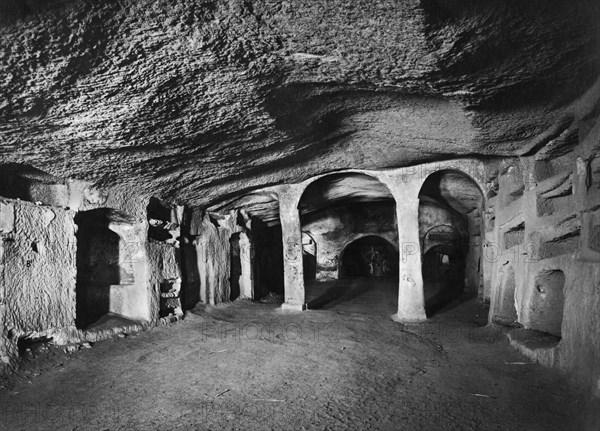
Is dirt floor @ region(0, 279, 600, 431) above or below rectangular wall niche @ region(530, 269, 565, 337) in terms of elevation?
below

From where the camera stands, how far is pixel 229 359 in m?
5.04

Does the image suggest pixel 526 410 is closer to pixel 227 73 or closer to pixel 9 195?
pixel 227 73

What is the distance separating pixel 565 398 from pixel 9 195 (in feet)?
21.9

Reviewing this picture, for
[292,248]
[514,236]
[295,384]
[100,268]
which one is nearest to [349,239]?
[292,248]

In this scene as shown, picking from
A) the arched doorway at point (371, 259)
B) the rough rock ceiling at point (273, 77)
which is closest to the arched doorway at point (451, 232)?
the arched doorway at point (371, 259)

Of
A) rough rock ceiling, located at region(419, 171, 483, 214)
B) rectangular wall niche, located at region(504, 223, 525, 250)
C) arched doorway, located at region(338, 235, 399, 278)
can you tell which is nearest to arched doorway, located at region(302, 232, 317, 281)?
arched doorway, located at region(338, 235, 399, 278)

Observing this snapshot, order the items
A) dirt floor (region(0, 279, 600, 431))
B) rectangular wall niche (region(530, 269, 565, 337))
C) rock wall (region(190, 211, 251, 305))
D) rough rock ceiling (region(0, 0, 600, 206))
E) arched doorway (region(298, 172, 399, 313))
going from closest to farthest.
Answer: rough rock ceiling (region(0, 0, 600, 206)) → dirt floor (region(0, 279, 600, 431)) → rectangular wall niche (region(530, 269, 565, 337)) → rock wall (region(190, 211, 251, 305)) → arched doorway (region(298, 172, 399, 313))

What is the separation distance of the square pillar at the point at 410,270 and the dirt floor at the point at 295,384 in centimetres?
73

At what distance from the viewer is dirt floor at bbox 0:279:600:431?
3309 millimetres

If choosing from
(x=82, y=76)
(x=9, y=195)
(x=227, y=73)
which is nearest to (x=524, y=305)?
(x=227, y=73)

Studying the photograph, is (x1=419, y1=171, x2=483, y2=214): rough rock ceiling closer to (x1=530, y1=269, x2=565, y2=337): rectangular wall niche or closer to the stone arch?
the stone arch

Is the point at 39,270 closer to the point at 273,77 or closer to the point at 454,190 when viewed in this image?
the point at 273,77

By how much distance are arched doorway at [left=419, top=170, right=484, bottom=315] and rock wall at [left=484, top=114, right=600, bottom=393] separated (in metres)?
1.50

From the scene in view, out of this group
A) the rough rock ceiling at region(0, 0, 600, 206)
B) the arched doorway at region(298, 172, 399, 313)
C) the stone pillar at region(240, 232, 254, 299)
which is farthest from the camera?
the stone pillar at region(240, 232, 254, 299)
